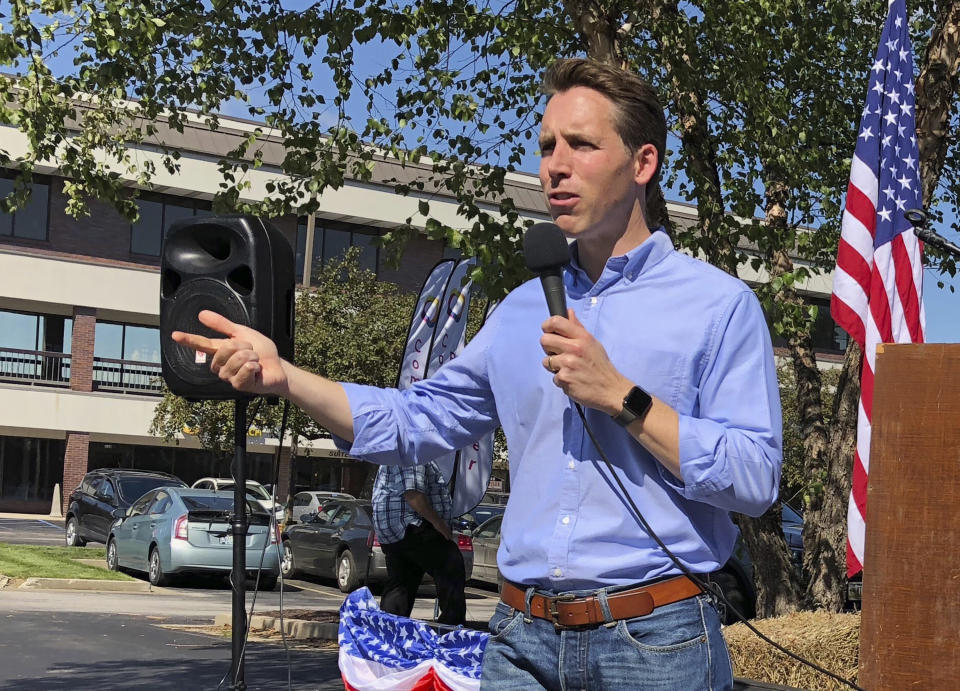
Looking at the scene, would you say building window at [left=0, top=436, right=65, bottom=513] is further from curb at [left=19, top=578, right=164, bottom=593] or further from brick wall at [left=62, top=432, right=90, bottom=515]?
curb at [left=19, top=578, right=164, bottom=593]

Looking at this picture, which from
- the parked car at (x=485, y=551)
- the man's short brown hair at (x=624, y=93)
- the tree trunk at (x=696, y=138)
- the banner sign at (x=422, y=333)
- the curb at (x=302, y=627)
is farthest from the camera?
the parked car at (x=485, y=551)

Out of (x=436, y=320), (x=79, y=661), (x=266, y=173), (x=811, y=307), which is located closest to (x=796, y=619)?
(x=811, y=307)

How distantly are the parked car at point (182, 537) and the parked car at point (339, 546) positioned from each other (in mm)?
960

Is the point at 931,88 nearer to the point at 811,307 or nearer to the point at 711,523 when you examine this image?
the point at 811,307

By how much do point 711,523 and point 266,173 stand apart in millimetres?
41808

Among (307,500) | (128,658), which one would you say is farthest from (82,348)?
(128,658)

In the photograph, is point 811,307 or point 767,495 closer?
point 767,495

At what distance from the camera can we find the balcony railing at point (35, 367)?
140 ft

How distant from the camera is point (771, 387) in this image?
99.3 inches

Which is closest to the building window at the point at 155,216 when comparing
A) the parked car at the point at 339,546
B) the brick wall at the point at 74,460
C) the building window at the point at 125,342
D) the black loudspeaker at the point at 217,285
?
the building window at the point at 125,342

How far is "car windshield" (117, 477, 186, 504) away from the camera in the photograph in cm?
2527

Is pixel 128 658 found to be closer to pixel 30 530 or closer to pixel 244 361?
pixel 244 361

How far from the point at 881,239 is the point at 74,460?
126 feet

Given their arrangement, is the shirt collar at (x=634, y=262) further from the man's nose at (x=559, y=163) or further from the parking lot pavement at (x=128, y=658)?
the parking lot pavement at (x=128, y=658)
